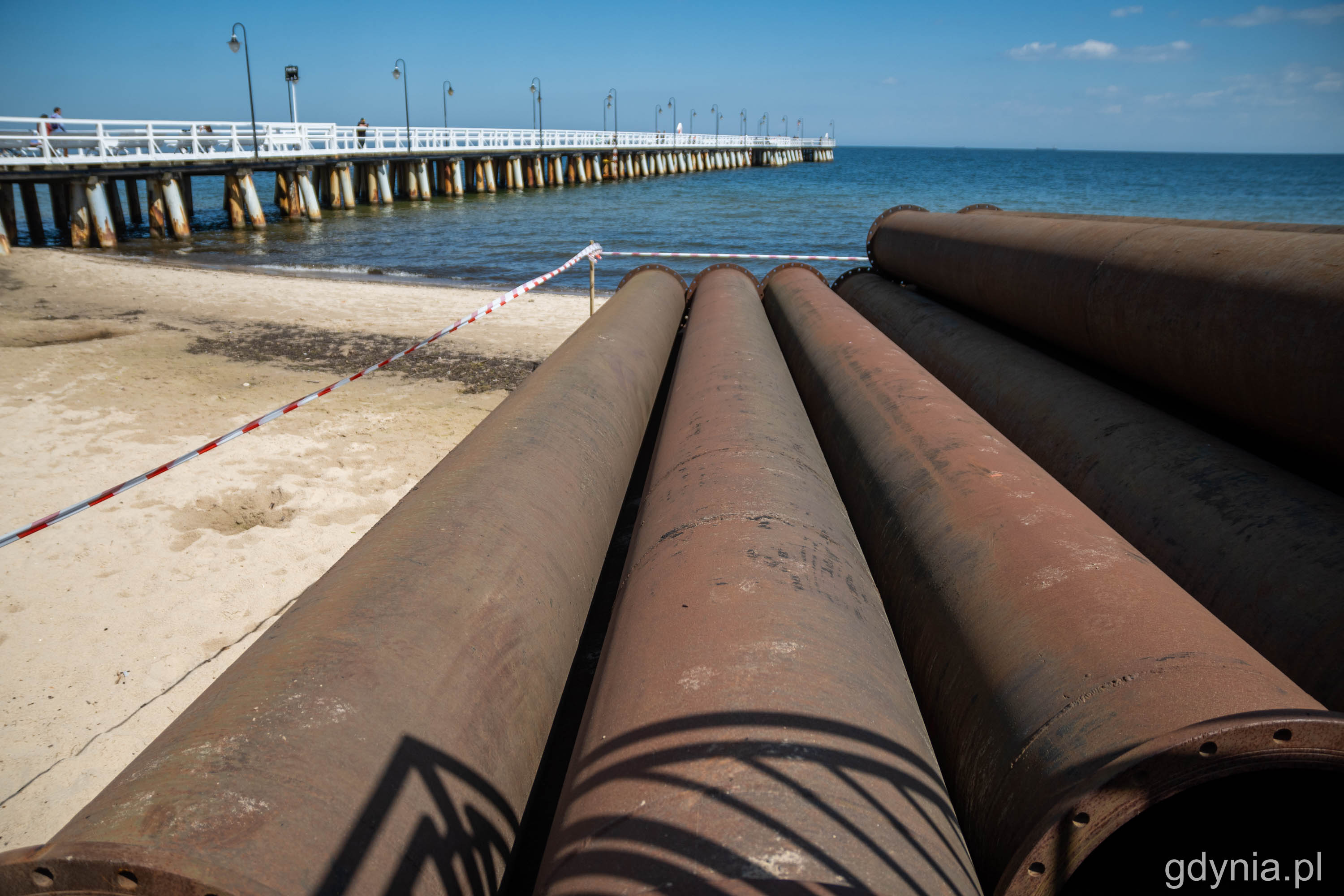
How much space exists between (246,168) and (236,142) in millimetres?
1009

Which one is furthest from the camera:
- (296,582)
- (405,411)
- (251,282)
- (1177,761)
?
(251,282)

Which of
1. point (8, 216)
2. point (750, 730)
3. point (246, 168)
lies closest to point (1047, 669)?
point (750, 730)

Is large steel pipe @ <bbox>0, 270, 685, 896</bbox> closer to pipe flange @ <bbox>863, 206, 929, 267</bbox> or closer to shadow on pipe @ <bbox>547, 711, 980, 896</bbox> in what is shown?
shadow on pipe @ <bbox>547, 711, 980, 896</bbox>

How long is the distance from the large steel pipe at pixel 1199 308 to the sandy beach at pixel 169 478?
4.26 meters

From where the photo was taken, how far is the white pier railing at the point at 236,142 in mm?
18156

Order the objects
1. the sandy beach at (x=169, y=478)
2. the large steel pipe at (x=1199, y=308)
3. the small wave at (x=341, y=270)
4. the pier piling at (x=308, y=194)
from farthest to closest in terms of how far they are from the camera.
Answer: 1. the pier piling at (x=308, y=194)
2. the small wave at (x=341, y=270)
3. the sandy beach at (x=169, y=478)
4. the large steel pipe at (x=1199, y=308)

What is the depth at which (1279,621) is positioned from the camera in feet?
7.06

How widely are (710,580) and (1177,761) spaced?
105 centimetres

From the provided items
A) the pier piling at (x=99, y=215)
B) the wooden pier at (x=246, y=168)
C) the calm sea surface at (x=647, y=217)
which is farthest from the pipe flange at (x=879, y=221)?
the pier piling at (x=99, y=215)

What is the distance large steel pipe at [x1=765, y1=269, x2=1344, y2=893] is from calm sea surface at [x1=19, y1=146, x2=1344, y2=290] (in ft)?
44.9

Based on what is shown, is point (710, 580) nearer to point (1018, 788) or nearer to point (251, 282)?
point (1018, 788)

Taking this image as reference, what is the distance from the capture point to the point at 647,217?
102 feet

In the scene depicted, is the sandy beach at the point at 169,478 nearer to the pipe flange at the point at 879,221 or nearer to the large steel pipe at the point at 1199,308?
the pipe flange at the point at 879,221

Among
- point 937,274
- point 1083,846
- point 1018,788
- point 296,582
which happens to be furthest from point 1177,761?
point 937,274
